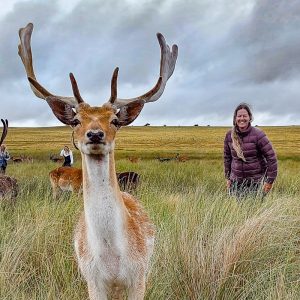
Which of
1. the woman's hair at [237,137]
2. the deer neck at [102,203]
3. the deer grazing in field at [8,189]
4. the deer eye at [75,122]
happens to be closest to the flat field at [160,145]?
the deer grazing in field at [8,189]

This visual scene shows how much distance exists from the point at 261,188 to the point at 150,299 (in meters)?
3.30

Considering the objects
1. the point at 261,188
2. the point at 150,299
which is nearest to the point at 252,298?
the point at 150,299

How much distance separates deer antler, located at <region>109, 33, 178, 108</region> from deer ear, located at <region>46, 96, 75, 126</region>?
33cm

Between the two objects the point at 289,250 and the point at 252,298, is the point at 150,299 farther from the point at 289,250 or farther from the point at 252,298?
the point at 289,250

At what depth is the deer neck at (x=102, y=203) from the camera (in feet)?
12.0

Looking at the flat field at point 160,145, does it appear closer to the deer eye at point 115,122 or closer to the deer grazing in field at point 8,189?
the deer grazing in field at point 8,189

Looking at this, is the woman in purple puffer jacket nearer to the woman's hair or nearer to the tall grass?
the woman's hair

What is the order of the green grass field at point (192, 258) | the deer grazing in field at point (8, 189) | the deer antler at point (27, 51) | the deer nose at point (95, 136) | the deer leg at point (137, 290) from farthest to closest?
the deer grazing in field at point (8, 189) → the deer antler at point (27, 51) → the green grass field at point (192, 258) → the deer leg at point (137, 290) → the deer nose at point (95, 136)

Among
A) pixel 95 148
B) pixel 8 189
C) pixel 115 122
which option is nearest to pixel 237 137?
pixel 115 122

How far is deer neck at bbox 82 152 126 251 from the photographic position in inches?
144

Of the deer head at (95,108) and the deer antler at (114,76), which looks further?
the deer antler at (114,76)

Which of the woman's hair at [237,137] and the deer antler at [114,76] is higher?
the deer antler at [114,76]

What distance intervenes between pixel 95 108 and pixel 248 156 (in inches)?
152

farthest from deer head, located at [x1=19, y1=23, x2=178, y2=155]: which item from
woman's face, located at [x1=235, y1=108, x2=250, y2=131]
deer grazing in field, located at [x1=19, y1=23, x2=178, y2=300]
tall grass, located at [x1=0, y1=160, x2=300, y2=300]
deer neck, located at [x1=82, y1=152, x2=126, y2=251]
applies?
woman's face, located at [x1=235, y1=108, x2=250, y2=131]
